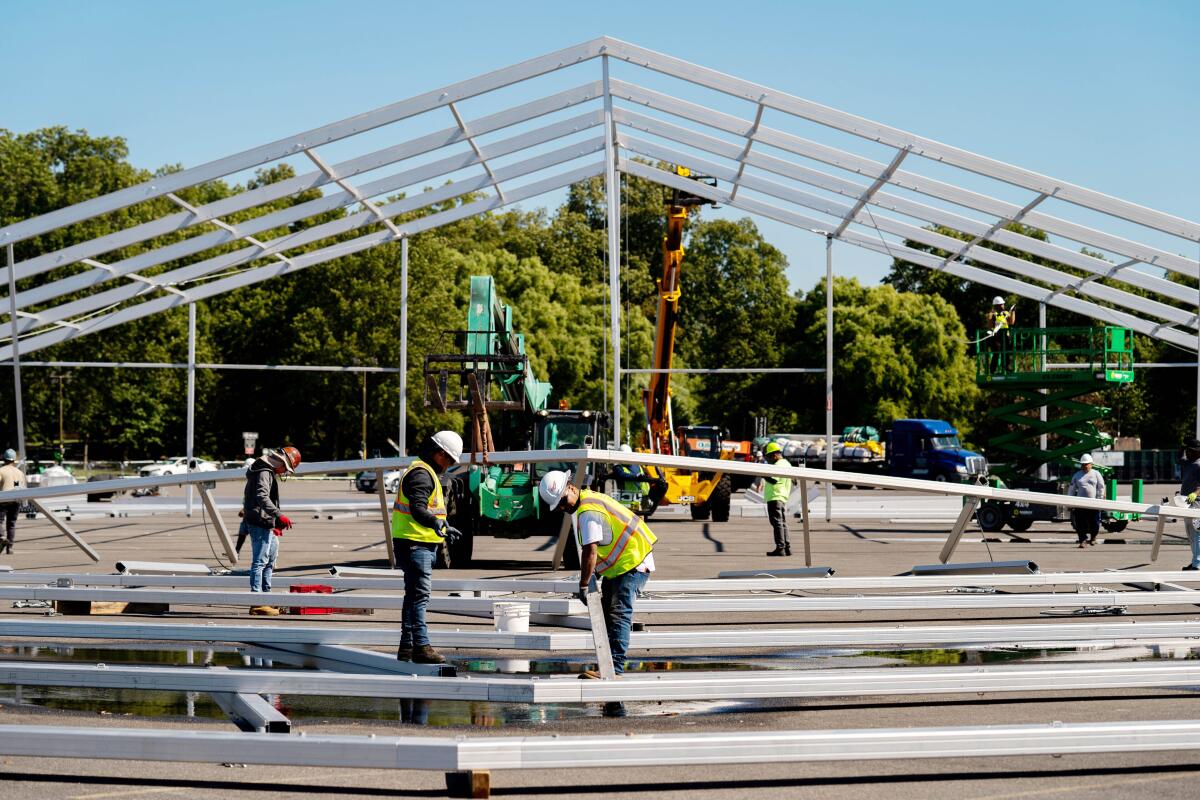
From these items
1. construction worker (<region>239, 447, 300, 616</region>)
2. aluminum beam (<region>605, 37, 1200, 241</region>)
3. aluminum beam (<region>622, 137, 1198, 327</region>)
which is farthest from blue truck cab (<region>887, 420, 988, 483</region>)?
construction worker (<region>239, 447, 300, 616</region>)

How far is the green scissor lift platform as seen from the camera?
2980 centimetres

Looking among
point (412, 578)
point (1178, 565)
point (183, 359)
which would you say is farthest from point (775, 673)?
point (183, 359)

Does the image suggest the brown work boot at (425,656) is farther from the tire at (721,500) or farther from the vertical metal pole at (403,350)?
the tire at (721,500)

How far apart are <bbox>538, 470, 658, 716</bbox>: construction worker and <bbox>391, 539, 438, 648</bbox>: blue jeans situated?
1.17 meters

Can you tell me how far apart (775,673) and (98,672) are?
5.11m

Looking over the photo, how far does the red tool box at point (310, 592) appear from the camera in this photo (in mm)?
→ 14836

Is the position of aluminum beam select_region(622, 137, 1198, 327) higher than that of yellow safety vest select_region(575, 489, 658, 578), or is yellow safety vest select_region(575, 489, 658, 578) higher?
aluminum beam select_region(622, 137, 1198, 327)

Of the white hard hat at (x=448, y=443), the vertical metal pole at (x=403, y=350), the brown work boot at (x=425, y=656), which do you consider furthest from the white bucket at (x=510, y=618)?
the vertical metal pole at (x=403, y=350)

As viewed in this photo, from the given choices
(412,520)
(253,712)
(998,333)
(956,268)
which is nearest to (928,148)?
(956,268)

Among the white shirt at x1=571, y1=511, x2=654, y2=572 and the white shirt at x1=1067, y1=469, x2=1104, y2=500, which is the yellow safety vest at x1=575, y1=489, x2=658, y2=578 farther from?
the white shirt at x1=1067, y1=469, x2=1104, y2=500

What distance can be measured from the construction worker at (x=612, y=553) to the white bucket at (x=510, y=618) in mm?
2180

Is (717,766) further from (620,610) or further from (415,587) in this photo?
A: (415,587)

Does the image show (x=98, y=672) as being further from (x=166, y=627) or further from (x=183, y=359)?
(x=183, y=359)

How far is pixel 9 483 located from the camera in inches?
842
